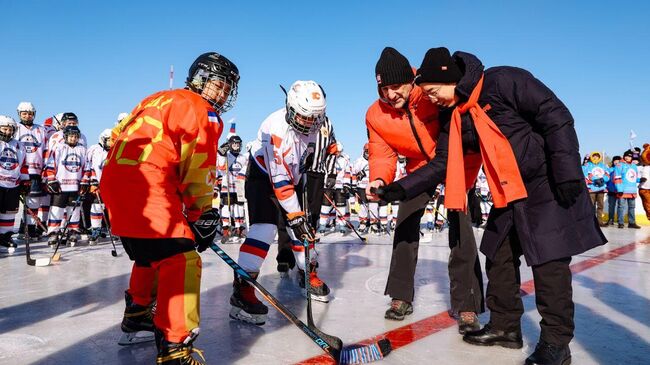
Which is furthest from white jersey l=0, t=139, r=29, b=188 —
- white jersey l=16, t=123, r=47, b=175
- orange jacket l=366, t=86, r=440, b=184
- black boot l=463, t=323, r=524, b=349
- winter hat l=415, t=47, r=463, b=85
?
black boot l=463, t=323, r=524, b=349

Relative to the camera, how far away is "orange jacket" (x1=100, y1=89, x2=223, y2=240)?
2.08 m

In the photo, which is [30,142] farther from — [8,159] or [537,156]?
[537,156]

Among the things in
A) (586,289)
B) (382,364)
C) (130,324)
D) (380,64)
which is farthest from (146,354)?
(586,289)

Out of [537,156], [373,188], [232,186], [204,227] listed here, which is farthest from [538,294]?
[232,186]

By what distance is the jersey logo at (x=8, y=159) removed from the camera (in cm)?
709

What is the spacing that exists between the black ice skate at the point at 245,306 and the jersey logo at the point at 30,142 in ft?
22.3

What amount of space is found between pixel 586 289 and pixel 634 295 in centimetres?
36

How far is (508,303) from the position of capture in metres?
2.69

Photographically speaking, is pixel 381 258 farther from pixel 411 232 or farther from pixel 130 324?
pixel 130 324

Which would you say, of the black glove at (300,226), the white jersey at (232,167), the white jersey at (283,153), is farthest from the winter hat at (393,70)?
the white jersey at (232,167)

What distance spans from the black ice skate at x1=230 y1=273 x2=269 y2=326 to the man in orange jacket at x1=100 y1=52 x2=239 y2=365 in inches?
37.2

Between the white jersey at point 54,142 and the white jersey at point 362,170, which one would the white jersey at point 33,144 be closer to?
Answer: the white jersey at point 54,142

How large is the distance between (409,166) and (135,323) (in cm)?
216

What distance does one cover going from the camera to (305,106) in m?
3.28
